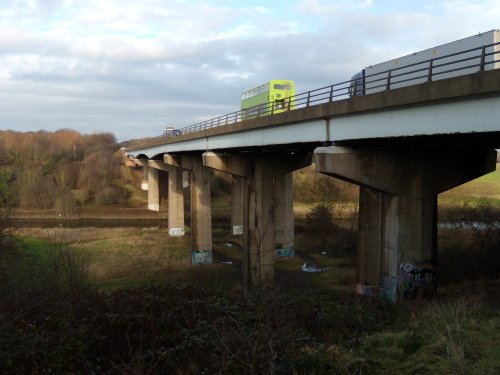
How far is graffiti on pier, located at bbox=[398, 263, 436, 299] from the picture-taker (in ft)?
54.2

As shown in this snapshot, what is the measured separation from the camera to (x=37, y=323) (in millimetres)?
10805

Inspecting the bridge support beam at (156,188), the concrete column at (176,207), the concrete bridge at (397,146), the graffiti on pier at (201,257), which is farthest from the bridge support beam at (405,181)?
the bridge support beam at (156,188)

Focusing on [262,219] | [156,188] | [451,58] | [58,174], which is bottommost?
[262,219]

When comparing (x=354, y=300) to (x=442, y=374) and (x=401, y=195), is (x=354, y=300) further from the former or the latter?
(x=442, y=374)

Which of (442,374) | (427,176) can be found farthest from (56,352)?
(427,176)

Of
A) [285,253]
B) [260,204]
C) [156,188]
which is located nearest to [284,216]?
[285,253]

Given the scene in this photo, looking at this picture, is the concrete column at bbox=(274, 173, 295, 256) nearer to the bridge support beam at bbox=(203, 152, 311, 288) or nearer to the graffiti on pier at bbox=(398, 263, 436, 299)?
the bridge support beam at bbox=(203, 152, 311, 288)

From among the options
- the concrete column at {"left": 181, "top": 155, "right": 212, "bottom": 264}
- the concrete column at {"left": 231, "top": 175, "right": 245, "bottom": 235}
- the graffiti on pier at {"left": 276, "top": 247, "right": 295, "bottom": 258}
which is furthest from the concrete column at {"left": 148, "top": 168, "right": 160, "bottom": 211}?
the graffiti on pier at {"left": 276, "top": 247, "right": 295, "bottom": 258}

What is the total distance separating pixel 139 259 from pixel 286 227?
1232 centimetres

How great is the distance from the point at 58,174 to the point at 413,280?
8255 centimetres

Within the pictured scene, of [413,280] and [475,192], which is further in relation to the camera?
[475,192]

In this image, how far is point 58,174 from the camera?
86.8m

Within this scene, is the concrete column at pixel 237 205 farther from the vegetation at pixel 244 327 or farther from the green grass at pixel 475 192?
the green grass at pixel 475 192

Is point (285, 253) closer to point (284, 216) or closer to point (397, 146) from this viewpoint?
point (284, 216)
